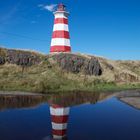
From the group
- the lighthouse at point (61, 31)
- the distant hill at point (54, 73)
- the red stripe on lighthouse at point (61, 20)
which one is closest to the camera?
the distant hill at point (54, 73)

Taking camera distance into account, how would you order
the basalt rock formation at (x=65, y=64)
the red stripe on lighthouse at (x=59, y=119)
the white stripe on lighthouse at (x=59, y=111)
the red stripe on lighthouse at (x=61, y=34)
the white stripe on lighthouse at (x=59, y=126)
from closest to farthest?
the white stripe on lighthouse at (x=59, y=126), the red stripe on lighthouse at (x=59, y=119), the white stripe on lighthouse at (x=59, y=111), the basalt rock formation at (x=65, y=64), the red stripe on lighthouse at (x=61, y=34)

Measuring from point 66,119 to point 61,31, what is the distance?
107 ft

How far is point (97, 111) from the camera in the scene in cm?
3106

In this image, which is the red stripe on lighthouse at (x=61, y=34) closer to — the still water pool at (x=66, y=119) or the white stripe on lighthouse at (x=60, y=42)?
the white stripe on lighthouse at (x=60, y=42)

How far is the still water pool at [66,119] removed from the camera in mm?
20791

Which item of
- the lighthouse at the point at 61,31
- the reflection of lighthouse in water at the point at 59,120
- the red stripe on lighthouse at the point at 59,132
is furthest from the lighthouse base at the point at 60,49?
the red stripe on lighthouse at the point at 59,132

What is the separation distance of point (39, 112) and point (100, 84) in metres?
29.3

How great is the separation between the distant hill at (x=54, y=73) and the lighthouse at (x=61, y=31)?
206cm

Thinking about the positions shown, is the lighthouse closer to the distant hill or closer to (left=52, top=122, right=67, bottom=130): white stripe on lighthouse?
the distant hill

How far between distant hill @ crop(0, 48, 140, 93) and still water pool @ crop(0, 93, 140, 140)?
10479 millimetres

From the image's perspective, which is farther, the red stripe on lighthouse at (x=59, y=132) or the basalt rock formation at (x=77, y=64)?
the basalt rock formation at (x=77, y=64)

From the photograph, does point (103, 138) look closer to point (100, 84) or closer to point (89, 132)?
point (89, 132)

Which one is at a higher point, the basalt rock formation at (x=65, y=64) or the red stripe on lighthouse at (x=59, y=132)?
the basalt rock formation at (x=65, y=64)

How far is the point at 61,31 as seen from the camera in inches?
2253
